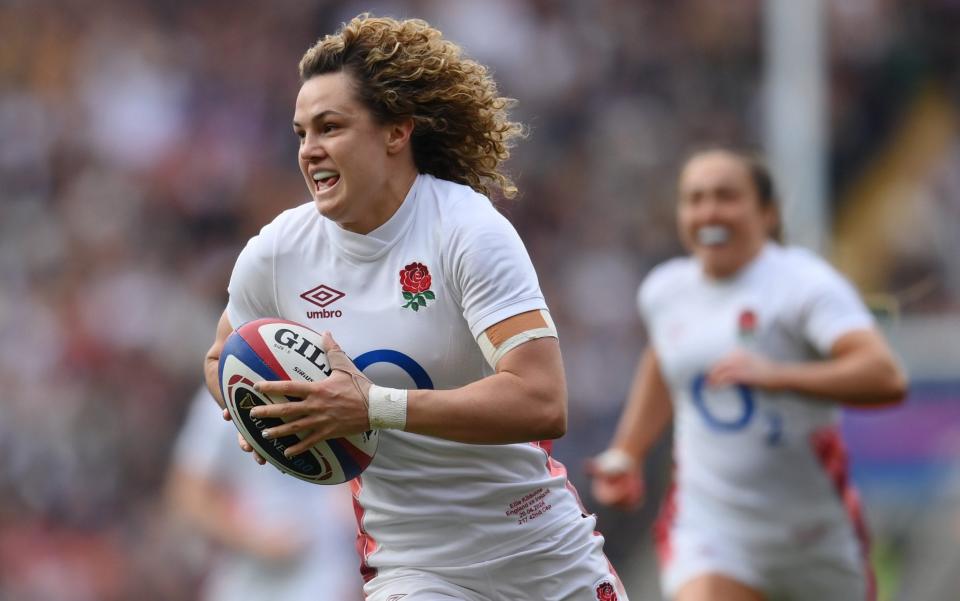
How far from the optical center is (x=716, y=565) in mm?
6062

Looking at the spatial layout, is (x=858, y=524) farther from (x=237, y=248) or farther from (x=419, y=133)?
(x=237, y=248)

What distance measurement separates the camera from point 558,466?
14.7 ft

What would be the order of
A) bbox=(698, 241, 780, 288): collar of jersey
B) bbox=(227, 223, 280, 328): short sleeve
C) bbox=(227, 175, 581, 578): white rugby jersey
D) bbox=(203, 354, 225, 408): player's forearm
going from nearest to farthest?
bbox=(227, 175, 581, 578): white rugby jersey < bbox=(227, 223, 280, 328): short sleeve < bbox=(203, 354, 225, 408): player's forearm < bbox=(698, 241, 780, 288): collar of jersey

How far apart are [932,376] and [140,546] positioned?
18.0ft

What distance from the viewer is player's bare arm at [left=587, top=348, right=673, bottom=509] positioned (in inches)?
249

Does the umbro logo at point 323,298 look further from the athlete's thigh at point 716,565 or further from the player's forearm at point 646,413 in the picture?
the player's forearm at point 646,413

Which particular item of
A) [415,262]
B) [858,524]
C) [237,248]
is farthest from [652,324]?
[237,248]

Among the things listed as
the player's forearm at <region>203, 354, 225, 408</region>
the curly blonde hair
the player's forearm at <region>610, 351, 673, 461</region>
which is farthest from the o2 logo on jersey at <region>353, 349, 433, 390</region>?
the player's forearm at <region>610, 351, 673, 461</region>

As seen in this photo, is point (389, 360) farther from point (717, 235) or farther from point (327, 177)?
point (717, 235)

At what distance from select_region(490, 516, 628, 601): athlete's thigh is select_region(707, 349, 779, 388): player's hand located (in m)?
1.79

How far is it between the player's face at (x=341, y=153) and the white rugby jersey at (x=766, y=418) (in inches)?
95.4

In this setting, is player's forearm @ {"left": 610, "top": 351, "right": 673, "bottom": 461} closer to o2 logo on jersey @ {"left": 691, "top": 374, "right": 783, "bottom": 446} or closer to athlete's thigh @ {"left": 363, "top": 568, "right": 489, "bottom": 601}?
o2 logo on jersey @ {"left": 691, "top": 374, "right": 783, "bottom": 446}

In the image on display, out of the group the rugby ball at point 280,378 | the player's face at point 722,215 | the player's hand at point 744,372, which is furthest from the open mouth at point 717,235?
the rugby ball at point 280,378

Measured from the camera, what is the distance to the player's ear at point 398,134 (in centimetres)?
424
